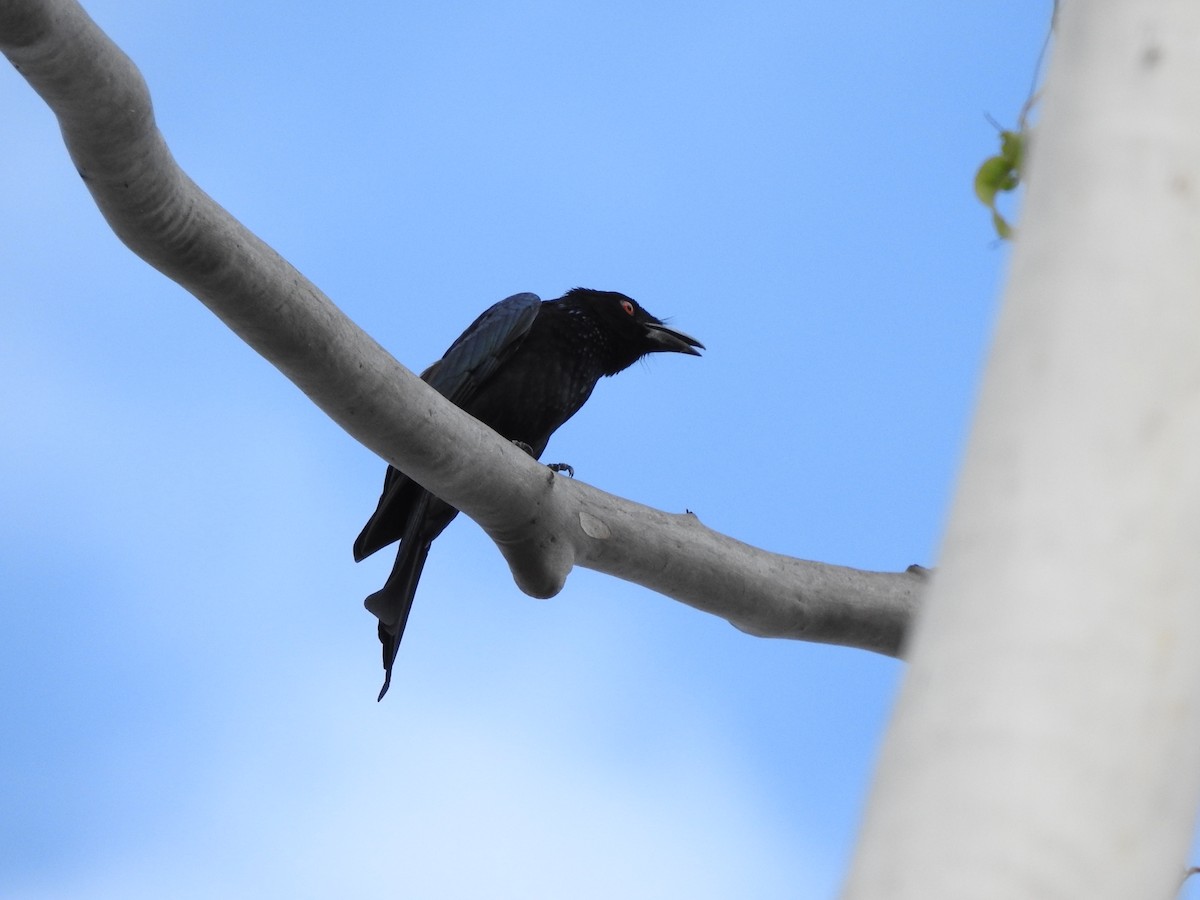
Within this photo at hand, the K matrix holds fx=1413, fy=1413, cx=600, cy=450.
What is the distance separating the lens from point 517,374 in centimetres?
680

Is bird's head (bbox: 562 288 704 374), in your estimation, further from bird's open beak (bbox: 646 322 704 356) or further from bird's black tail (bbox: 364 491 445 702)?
bird's black tail (bbox: 364 491 445 702)

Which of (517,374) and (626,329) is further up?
(626,329)

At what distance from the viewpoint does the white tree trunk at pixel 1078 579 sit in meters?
0.93

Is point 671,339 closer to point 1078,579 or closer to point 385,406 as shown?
point 385,406

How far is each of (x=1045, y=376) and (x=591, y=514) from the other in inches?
136

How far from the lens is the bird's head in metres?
7.49

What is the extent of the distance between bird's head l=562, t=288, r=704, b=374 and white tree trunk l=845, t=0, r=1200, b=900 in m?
6.37

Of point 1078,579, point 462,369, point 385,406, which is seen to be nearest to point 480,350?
point 462,369

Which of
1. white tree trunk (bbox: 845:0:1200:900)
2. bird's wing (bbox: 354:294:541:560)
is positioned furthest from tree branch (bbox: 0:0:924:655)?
white tree trunk (bbox: 845:0:1200:900)

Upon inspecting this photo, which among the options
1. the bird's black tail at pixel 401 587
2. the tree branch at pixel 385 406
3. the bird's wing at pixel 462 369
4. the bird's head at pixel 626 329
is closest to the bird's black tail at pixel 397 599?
the bird's black tail at pixel 401 587

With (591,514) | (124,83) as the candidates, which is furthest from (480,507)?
(124,83)

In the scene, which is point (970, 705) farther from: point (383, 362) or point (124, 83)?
point (383, 362)

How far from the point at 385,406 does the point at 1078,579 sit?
9.83 ft

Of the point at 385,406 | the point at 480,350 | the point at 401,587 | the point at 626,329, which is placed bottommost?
the point at 385,406
